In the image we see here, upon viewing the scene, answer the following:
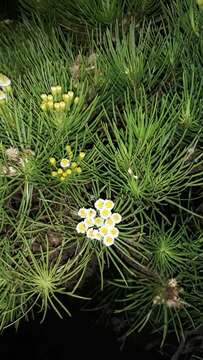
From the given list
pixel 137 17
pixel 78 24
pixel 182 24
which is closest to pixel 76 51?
pixel 78 24

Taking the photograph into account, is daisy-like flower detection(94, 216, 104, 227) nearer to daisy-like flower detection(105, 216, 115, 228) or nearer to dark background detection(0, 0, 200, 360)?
daisy-like flower detection(105, 216, 115, 228)

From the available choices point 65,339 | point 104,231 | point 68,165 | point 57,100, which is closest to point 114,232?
point 104,231

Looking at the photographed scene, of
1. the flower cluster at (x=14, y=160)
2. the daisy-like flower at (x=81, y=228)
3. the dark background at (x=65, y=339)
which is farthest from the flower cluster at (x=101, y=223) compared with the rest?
the dark background at (x=65, y=339)

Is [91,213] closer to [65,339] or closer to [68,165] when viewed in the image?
[68,165]

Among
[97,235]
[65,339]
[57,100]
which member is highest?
[57,100]

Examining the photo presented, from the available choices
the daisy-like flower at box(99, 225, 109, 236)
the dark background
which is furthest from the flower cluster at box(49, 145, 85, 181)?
the dark background

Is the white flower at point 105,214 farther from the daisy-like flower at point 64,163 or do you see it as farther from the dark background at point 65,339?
the dark background at point 65,339

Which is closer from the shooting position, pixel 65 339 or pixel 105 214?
pixel 105 214

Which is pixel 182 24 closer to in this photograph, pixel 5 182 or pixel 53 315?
pixel 5 182
